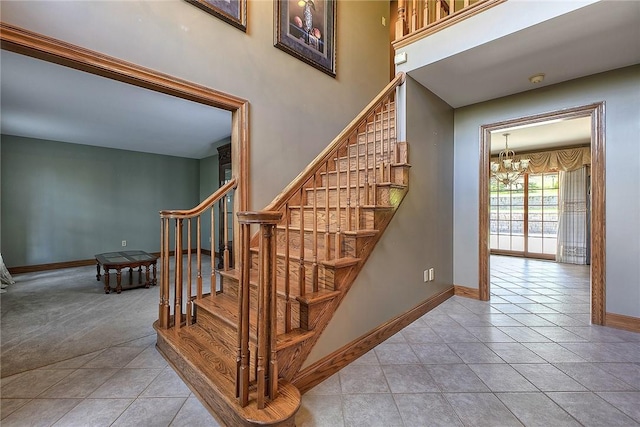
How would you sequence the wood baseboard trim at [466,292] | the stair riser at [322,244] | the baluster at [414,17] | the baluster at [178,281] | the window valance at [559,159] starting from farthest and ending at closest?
the window valance at [559,159] < the wood baseboard trim at [466,292] < the baluster at [414,17] < the baluster at [178,281] < the stair riser at [322,244]

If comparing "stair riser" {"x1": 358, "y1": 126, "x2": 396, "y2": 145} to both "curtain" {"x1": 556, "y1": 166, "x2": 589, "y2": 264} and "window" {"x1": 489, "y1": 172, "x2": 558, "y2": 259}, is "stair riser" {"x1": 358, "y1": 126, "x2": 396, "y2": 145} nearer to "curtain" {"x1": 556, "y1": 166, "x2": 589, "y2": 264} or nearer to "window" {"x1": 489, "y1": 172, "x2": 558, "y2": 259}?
"window" {"x1": 489, "y1": 172, "x2": 558, "y2": 259}

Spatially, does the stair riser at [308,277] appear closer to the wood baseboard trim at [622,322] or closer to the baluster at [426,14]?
the baluster at [426,14]

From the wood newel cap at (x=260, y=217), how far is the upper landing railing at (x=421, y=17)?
92.6 inches

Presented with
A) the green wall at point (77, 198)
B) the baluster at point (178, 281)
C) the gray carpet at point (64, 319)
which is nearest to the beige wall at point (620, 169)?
the baluster at point (178, 281)

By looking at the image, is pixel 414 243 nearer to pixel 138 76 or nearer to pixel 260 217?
pixel 260 217

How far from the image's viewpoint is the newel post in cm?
125

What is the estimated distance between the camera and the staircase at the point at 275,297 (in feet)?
4.19

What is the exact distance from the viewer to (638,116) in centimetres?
238

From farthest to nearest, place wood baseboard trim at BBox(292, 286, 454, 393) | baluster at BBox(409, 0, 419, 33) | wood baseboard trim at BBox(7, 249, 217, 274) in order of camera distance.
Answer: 1. wood baseboard trim at BBox(7, 249, 217, 274)
2. baluster at BBox(409, 0, 419, 33)
3. wood baseboard trim at BBox(292, 286, 454, 393)

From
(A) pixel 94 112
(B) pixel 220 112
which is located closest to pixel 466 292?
(B) pixel 220 112

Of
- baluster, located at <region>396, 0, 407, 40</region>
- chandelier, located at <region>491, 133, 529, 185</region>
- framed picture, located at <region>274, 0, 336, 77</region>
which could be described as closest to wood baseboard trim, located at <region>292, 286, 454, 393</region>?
baluster, located at <region>396, 0, 407, 40</region>

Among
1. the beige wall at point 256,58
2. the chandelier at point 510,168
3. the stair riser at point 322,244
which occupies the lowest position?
the stair riser at point 322,244

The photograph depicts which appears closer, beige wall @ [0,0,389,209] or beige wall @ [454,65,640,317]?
beige wall @ [0,0,389,209]

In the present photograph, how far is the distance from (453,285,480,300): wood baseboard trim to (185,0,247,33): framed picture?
373cm
